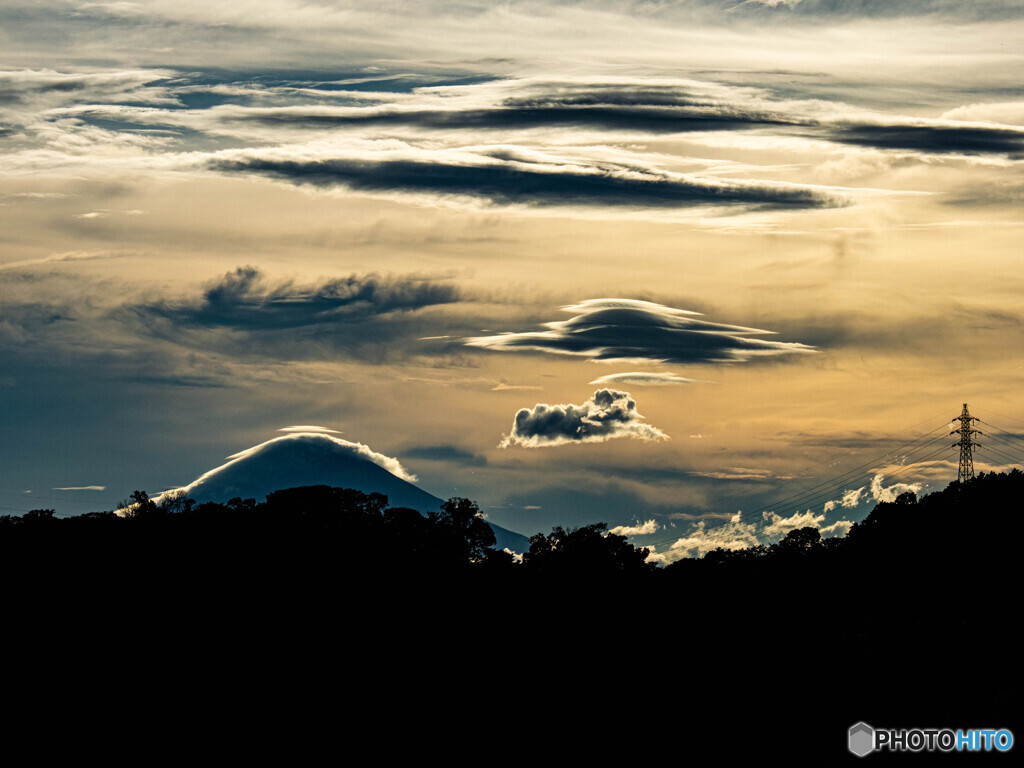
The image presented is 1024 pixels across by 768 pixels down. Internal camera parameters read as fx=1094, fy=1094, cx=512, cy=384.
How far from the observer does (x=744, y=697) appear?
240 ft

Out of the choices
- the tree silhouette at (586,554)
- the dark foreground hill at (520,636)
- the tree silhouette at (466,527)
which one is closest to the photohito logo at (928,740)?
the dark foreground hill at (520,636)

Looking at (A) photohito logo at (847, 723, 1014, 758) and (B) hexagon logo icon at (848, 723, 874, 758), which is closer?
(A) photohito logo at (847, 723, 1014, 758)

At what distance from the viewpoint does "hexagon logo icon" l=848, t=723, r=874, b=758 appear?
5188cm

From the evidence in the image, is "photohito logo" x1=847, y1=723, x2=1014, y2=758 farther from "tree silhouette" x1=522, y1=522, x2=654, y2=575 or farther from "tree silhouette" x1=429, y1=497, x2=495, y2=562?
"tree silhouette" x1=429, y1=497, x2=495, y2=562

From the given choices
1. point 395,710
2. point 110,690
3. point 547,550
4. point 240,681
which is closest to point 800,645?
point 395,710

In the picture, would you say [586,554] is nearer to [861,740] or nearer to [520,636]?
[520,636]

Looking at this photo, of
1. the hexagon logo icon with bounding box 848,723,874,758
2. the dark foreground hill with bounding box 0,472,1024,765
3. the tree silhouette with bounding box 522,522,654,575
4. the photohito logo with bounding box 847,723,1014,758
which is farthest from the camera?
the tree silhouette with bounding box 522,522,654,575

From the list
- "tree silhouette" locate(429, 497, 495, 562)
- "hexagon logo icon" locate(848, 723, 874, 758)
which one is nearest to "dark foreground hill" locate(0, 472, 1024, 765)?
"hexagon logo icon" locate(848, 723, 874, 758)

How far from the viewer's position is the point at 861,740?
52.6 meters

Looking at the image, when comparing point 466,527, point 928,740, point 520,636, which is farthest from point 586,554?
point 928,740

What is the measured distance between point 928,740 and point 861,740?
347 cm

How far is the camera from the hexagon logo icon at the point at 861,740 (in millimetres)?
51875

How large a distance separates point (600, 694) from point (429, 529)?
96983 mm

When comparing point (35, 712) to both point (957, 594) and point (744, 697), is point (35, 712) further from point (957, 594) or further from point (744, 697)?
point (957, 594)
